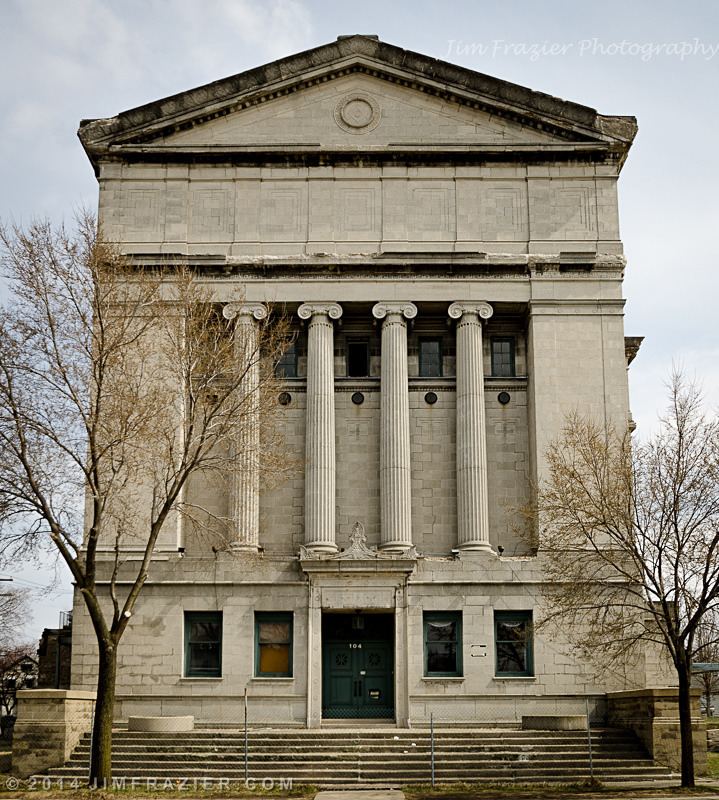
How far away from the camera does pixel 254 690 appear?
34688 mm

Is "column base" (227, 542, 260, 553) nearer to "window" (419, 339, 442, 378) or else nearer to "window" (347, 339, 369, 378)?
"window" (347, 339, 369, 378)

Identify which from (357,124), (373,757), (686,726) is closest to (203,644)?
(373,757)

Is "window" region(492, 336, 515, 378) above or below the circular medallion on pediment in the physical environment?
below

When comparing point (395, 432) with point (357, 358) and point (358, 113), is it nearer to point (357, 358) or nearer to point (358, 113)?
point (357, 358)

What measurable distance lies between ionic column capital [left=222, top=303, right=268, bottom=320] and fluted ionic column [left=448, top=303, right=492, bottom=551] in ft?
21.0

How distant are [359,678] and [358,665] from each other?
399 mm

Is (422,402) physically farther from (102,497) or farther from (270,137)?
(102,497)

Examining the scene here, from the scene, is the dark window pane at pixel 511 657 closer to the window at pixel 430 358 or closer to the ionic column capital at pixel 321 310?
the window at pixel 430 358

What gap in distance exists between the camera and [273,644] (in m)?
35.4

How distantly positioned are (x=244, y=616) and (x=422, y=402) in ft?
32.7

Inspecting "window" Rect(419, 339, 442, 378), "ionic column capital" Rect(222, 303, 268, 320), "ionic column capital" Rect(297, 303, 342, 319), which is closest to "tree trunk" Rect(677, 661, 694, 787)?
"window" Rect(419, 339, 442, 378)

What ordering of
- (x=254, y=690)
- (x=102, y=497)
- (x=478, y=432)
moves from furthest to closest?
(x=478, y=432), (x=254, y=690), (x=102, y=497)

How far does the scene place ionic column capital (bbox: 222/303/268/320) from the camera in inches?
1539

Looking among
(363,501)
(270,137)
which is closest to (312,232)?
(270,137)
